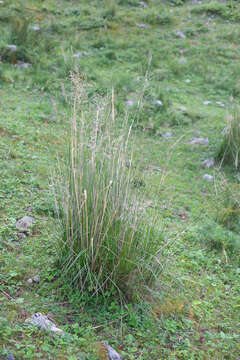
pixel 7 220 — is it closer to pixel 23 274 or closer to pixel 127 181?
pixel 23 274

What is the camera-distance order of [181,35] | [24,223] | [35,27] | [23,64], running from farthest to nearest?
[181,35] < [35,27] < [23,64] < [24,223]

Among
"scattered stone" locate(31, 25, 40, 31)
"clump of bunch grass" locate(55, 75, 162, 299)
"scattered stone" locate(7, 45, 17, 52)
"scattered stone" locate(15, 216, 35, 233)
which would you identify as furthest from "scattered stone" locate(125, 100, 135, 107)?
"clump of bunch grass" locate(55, 75, 162, 299)

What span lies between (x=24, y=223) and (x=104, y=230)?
982 millimetres

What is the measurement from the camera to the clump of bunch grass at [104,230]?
2.76 meters

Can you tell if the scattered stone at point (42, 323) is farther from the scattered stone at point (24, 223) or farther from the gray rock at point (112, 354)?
the scattered stone at point (24, 223)

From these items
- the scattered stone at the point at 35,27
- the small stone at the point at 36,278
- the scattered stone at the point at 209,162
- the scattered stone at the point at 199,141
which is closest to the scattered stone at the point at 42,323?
the small stone at the point at 36,278

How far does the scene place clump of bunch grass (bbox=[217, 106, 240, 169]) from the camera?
5570mm

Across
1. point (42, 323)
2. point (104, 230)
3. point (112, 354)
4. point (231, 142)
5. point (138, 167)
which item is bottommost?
point (231, 142)

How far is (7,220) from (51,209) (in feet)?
1.40

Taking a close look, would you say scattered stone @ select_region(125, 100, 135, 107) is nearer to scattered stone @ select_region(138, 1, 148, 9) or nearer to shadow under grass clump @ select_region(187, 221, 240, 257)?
shadow under grass clump @ select_region(187, 221, 240, 257)

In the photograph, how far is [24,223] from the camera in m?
3.49

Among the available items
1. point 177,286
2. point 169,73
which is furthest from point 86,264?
point 169,73

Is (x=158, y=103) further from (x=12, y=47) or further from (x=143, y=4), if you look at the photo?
(x=143, y=4)

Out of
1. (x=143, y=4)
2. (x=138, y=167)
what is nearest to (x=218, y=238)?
(x=138, y=167)
